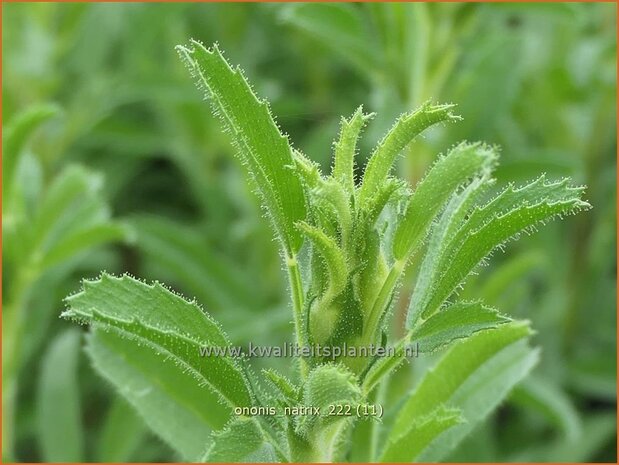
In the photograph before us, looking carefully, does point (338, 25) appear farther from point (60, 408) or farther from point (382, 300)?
point (382, 300)

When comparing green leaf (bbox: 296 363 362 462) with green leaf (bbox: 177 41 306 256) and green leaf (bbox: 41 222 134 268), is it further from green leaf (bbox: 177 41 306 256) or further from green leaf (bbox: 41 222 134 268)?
green leaf (bbox: 41 222 134 268)

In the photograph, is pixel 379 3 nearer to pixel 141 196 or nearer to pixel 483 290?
pixel 483 290

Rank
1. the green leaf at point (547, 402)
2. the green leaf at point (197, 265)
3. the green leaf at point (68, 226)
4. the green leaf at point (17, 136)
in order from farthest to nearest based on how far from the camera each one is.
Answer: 1. the green leaf at point (197, 265)
2. the green leaf at point (547, 402)
3. the green leaf at point (68, 226)
4. the green leaf at point (17, 136)

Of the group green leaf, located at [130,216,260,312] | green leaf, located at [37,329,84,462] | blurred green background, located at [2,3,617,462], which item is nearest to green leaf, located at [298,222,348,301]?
blurred green background, located at [2,3,617,462]

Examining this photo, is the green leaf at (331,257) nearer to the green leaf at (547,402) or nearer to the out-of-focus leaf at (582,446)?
the green leaf at (547,402)

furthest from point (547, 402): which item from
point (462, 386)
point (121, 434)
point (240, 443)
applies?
point (240, 443)

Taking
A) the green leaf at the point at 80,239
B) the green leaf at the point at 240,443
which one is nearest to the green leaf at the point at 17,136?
the green leaf at the point at 80,239
